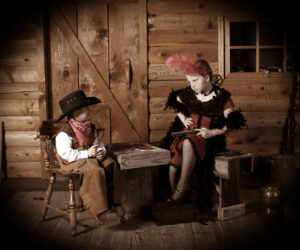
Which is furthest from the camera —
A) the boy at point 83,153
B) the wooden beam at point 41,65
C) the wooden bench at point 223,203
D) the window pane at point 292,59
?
the window pane at point 292,59

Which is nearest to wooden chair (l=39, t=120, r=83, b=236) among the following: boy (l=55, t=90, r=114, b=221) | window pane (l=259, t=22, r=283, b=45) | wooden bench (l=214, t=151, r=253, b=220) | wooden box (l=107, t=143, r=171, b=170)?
boy (l=55, t=90, r=114, b=221)

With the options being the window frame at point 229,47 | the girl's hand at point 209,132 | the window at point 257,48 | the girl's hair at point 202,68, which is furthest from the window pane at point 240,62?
the girl's hand at point 209,132

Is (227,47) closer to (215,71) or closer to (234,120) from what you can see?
Result: (215,71)

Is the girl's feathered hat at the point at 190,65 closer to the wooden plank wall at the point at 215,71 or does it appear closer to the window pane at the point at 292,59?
the wooden plank wall at the point at 215,71

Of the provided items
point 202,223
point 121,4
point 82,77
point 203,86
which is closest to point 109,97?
point 82,77

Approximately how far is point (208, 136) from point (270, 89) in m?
1.46

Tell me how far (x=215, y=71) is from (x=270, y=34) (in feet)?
3.83

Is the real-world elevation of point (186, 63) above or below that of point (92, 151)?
above

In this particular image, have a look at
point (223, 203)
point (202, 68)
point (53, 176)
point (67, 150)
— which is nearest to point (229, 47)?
point (202, 68)

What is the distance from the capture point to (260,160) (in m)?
4.83

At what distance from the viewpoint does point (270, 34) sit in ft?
17.3

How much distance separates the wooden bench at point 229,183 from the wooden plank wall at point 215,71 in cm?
103

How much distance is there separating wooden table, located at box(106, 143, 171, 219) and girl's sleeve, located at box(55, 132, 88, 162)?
301 millimetres

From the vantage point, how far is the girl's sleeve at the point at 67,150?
3490 millimetres
